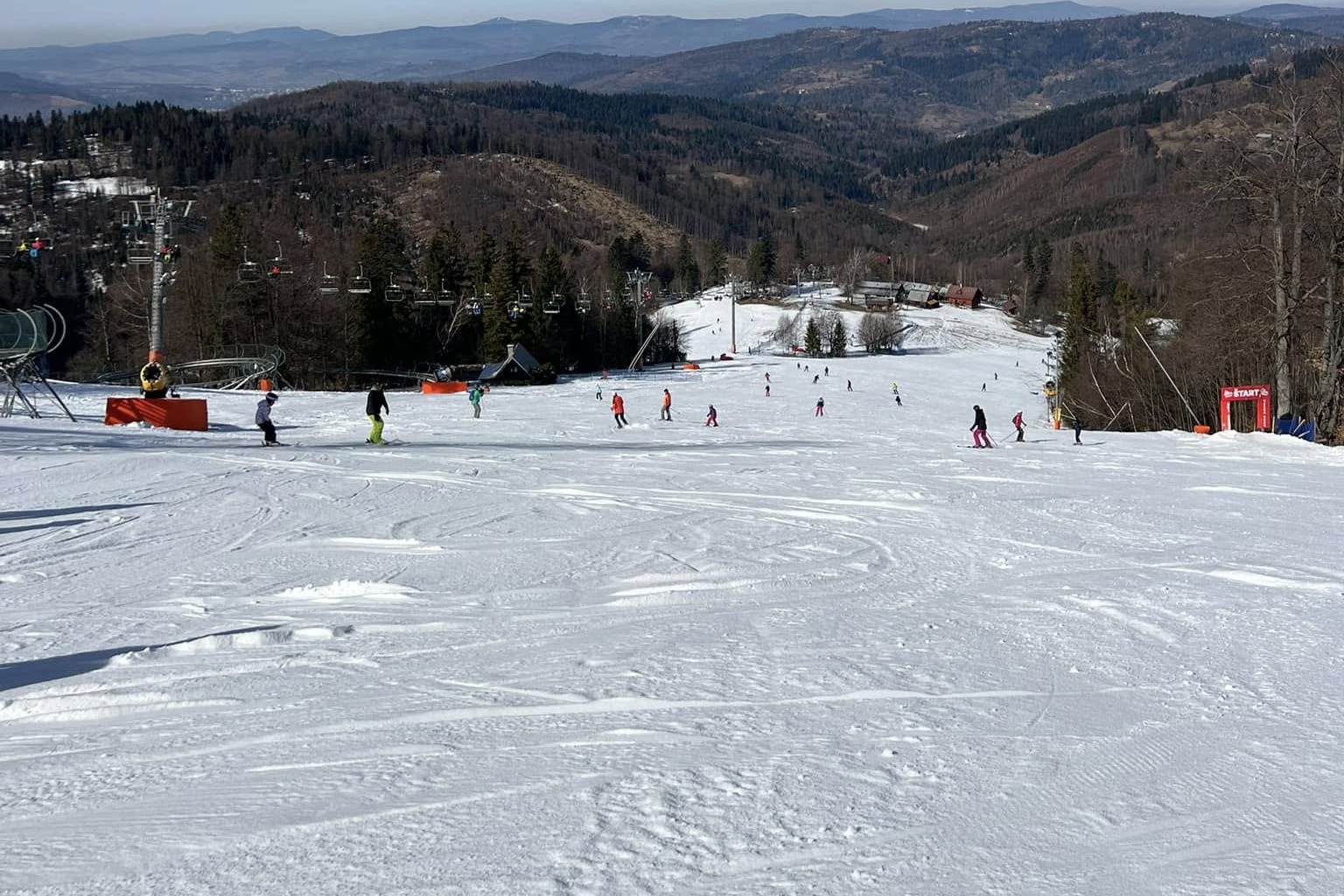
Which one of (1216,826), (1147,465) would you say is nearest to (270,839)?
(1216,826)

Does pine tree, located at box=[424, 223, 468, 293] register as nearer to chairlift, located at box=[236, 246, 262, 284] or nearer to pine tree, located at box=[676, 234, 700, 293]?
chairlift, located at box=[236, 246, 262, 284]

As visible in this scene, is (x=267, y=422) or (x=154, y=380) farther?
(x=154, y=380)

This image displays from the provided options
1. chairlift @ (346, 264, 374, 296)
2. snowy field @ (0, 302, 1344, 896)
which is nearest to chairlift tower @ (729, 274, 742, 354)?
chairlift @ (346, 264, 374, 296)

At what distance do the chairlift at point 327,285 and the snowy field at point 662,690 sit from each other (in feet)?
143

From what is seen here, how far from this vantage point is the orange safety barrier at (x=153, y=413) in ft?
90.0

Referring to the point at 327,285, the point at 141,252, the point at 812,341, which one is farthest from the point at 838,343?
the point at 141,252

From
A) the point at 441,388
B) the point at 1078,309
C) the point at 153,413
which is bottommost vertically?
the point at 153,413

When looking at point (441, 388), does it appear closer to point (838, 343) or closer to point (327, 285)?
point (327, 285)

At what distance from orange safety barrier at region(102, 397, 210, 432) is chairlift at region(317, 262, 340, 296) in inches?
1174

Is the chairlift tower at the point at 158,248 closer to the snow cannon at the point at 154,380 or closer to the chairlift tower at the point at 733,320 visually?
the snow cannon at the point at 154,380

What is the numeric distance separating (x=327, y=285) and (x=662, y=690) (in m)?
59.5

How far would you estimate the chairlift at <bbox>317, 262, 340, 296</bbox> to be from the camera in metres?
59.2

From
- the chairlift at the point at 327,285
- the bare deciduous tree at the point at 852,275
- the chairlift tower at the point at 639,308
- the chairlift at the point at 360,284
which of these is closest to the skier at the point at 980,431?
the chairlift at the point at 327,285

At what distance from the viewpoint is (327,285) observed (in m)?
62.2
